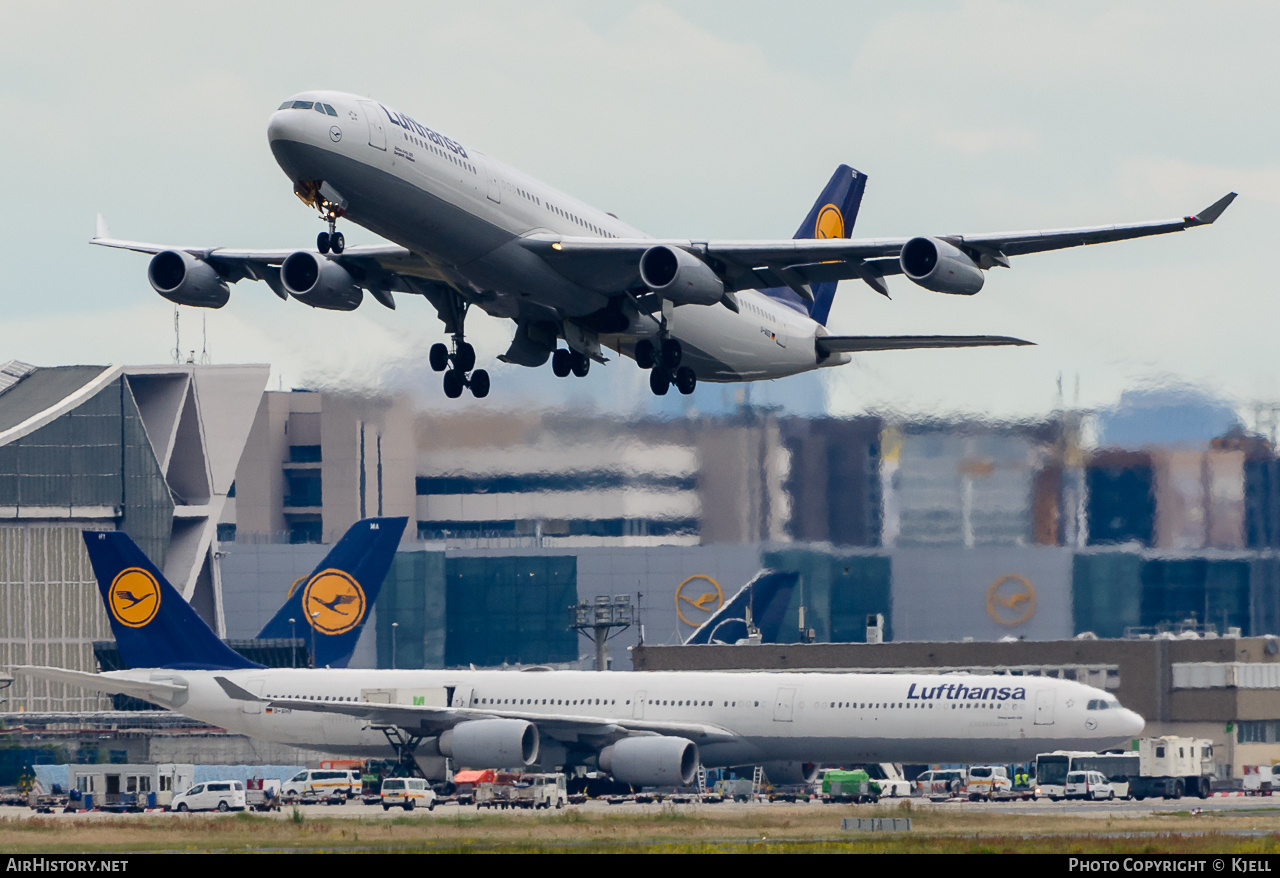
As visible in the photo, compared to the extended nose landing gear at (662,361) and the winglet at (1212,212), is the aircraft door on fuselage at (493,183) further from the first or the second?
the winglet at (1212,212)

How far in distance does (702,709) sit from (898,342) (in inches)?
519

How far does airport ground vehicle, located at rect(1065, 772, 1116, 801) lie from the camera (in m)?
51.1

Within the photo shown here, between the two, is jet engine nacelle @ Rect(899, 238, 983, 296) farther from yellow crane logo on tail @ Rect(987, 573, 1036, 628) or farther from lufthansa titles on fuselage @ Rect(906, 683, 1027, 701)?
yellow crane logo on tail @ Rect(987, 573, 1036, 628)

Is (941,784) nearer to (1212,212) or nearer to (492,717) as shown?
(492,717)

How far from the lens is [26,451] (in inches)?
3482

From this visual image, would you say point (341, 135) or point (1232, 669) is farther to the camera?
point (1232, 669)

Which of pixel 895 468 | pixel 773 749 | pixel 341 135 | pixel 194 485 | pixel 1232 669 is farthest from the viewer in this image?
pixel 194 485

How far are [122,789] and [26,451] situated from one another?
36.4 m

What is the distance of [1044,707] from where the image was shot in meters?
47.3

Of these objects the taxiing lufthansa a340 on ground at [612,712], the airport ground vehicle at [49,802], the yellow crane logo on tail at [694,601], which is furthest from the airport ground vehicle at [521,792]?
the yellow crane logo on tail at [694,601]

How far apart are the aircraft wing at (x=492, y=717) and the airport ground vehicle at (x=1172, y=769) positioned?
37.6ft

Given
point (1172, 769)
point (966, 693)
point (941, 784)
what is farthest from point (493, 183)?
point (1172, 769)
